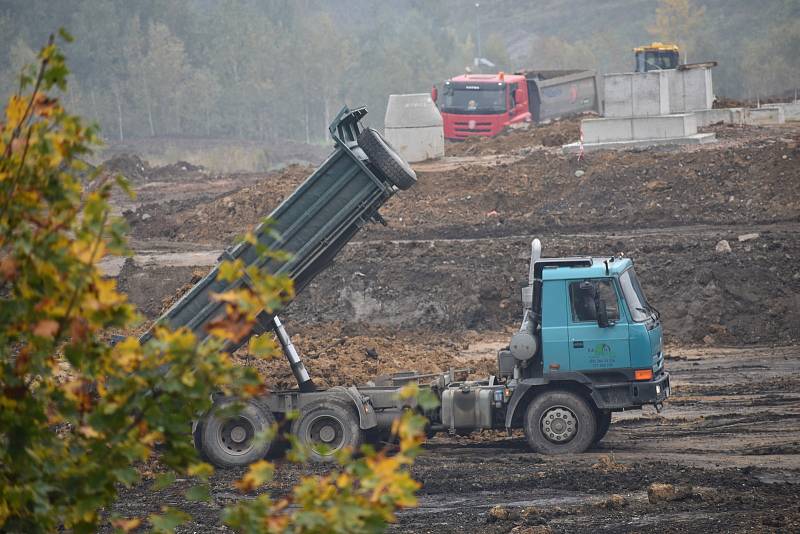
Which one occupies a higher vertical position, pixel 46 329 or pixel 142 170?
pixel 142 170

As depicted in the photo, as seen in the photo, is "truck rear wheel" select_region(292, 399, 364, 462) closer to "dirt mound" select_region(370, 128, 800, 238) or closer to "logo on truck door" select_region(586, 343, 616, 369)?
"logo on truck door" select_region(586, 343, 616, 369)

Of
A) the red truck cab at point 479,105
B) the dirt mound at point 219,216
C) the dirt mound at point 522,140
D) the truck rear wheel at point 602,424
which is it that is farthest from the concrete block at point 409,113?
the truck rear wheel at point 602,424

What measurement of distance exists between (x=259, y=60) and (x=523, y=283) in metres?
70.4

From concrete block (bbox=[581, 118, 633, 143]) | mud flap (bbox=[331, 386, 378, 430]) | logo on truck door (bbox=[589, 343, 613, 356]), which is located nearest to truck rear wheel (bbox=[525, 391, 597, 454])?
logo on truck door (bbox=[589, 343, 613, 356])

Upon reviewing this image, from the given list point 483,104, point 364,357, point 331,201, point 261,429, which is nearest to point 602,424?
point 261,429

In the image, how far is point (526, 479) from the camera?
471 inches

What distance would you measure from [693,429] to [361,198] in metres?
5.49

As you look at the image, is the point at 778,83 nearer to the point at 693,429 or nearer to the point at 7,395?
the point at 693,429

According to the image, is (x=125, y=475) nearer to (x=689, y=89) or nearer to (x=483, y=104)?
(x=689, y=89)

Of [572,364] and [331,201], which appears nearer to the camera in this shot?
[331,201]

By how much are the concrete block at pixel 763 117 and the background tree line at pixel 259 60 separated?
4209 cm

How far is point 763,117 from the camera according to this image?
118ft

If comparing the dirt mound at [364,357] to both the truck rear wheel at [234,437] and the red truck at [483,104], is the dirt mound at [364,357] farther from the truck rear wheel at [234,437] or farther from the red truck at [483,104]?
the red truck at [483,104]

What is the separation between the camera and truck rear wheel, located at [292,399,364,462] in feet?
42.8
